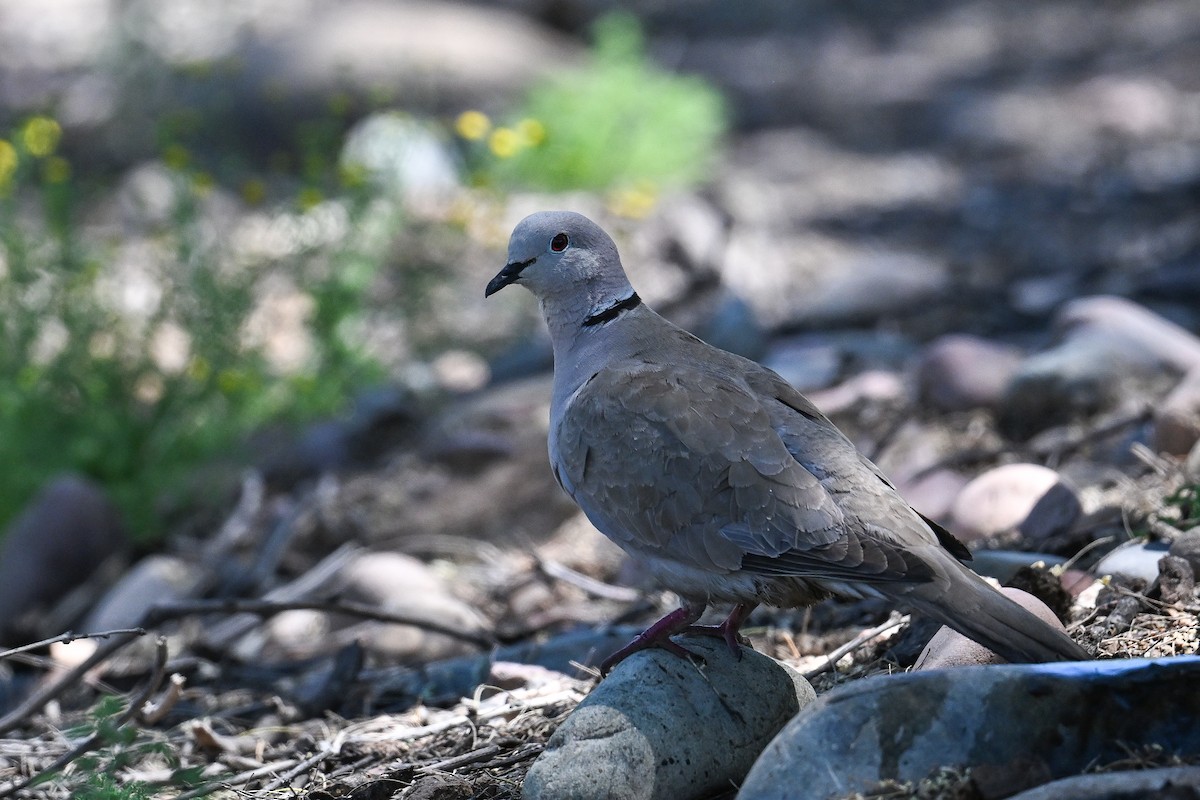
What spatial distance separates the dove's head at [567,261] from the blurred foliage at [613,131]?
180 inches

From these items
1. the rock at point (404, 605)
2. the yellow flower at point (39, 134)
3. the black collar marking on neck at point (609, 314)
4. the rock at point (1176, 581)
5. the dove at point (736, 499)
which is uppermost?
the yellow flower at point (39, 134)

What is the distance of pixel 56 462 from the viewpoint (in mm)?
5988

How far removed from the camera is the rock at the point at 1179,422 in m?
4.39

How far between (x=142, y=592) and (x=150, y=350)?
1.30m

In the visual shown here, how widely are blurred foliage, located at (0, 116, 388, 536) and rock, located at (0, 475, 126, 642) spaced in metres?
0.26

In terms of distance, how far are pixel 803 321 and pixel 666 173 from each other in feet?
8.25

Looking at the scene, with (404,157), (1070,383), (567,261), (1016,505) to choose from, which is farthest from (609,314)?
(404,157)

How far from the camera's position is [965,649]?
307 cm

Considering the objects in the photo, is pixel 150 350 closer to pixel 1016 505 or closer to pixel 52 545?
pixel 52 545

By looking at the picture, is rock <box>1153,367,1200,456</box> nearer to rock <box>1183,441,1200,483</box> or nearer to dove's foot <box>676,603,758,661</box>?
rock <box>1183,441,1200,483</box>

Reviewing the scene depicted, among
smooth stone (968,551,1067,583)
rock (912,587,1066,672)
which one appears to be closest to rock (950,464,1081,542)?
smooth stone (968,551,1067,583)

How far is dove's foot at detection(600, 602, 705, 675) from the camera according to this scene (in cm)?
306

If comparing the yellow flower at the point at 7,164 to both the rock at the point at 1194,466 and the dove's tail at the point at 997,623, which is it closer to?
the dove's tail at the point at 997,623

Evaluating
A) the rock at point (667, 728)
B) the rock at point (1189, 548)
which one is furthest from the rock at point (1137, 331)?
the rock at point (667, 728)
